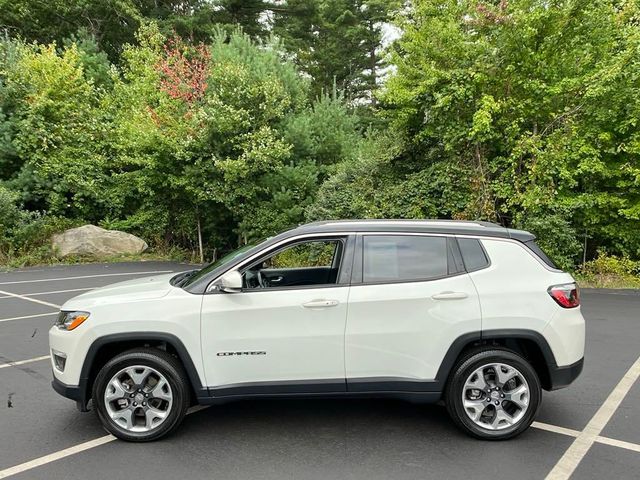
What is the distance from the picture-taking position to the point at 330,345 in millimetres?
3641

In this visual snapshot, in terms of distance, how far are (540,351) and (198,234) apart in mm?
14419

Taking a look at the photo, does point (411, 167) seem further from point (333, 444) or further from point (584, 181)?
point (333, 444)

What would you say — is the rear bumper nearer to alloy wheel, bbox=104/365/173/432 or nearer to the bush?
alloy wheel, bbox=104/365/173/432

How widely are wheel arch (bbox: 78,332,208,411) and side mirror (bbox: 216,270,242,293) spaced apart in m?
0.53

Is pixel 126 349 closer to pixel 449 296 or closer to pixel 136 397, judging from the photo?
pixel 136 397

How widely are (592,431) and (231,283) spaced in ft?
10.2

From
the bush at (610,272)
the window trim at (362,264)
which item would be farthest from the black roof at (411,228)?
the bush at (610,272)

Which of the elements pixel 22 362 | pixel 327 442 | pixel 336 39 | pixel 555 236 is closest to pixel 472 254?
pixel 327 442

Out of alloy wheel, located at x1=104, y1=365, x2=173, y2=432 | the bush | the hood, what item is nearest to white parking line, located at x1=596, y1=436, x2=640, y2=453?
alloy wheel, located at x1=104, y1=365, x2=173, y2=432

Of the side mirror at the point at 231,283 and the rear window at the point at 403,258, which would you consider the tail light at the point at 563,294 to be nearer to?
the rear window at the point at 403,258

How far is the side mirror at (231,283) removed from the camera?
3.60 meters

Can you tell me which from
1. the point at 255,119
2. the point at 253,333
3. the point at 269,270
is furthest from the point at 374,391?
the point at 255,119

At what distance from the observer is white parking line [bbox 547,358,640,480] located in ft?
10.7

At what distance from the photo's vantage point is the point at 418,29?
1182cm
